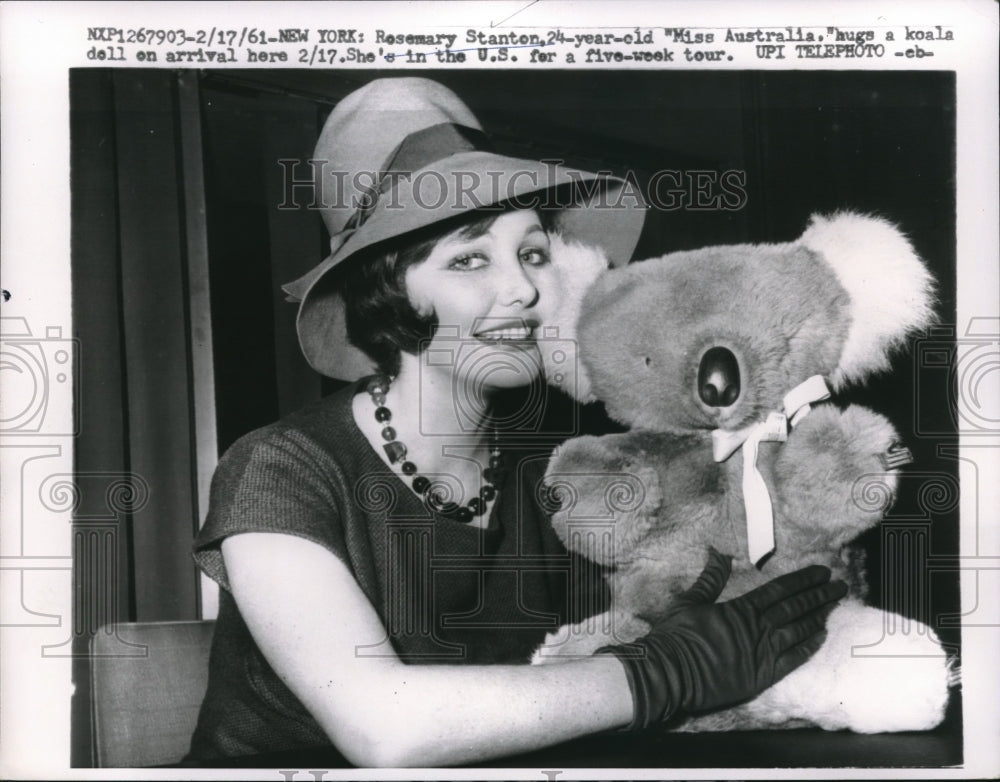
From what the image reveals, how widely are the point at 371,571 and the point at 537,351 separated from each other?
0.99 feet

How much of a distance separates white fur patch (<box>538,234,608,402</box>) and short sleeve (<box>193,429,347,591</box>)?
0.88 ft

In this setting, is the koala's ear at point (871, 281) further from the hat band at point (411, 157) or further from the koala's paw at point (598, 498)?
the hat band at point (411, 157)

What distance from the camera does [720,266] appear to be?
114 cm

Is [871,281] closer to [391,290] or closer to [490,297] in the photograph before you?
[490,297]

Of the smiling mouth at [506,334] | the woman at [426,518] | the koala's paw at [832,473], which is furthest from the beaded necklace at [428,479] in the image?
the koala's paw at [832,473]

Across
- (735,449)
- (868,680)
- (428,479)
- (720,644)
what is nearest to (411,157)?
(428,479)

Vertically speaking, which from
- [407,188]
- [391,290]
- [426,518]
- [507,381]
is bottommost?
[426,518]

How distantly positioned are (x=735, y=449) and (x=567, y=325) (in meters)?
0.23

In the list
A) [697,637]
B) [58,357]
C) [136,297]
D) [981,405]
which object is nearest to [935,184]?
[981,405]

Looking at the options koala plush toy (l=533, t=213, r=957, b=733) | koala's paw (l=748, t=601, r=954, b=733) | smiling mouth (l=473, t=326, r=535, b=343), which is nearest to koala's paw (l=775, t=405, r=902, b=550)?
koala plush toy (l=533, t=213, r=957, b=733)

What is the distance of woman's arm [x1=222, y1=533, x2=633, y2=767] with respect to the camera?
3.51 feet

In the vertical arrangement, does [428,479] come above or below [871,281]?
below

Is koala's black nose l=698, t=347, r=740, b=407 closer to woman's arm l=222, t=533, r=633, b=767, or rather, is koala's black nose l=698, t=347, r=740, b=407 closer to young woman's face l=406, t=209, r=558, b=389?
young woman's face l=406, t=209, r=558, b=389

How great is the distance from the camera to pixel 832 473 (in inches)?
44.3
